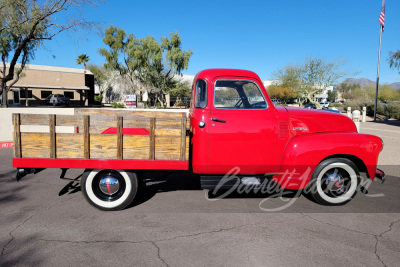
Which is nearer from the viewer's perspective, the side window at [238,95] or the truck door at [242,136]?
the truck door at [242,136]

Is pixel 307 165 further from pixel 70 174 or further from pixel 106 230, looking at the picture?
pixel 70 174

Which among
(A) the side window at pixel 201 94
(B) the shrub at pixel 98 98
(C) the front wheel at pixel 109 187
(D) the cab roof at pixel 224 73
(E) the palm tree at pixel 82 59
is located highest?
(E) the palm tree at pixel 82 59

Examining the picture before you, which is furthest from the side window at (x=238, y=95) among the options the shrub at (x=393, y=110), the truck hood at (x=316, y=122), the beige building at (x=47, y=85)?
the beige building at (x=47, y=85)

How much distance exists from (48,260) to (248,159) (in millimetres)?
2707

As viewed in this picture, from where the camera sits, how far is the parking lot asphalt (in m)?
2.75

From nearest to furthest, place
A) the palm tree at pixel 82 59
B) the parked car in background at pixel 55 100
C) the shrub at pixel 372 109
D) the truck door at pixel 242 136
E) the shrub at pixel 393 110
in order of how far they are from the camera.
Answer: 1. the truck door at pixel 242 136
2. the shrub at pixel 393 110
3. the shrub at pixel 372 109
4. the parked car in background at pixel 55 100
5. the palm tree at pixel 82 59

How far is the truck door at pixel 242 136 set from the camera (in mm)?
3834

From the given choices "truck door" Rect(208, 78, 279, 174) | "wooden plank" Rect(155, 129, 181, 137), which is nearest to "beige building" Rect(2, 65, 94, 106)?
"wooden plank" Rect(155, 129, 181, 137)

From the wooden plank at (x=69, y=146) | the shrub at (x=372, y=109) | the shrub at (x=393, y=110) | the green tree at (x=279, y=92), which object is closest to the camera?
the wooden plank at (x=69, y=146)

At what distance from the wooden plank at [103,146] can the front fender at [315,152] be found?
7.84ft

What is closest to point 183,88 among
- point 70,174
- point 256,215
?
point 70,174

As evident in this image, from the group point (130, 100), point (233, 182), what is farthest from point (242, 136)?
point (130, 100)

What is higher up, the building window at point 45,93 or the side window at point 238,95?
the building window at point 45,93

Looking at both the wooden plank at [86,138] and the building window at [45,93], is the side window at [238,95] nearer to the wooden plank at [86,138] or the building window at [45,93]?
the wooden plank at [86,138]
